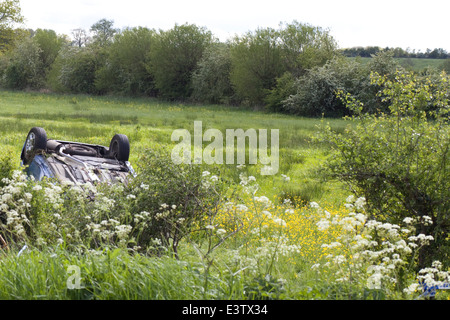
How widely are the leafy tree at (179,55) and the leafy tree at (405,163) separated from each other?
174 feet

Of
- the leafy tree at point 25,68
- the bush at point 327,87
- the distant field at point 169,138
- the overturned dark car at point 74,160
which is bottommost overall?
the distant field at point 169,138

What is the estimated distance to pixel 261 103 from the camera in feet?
168

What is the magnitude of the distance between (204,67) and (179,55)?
6053 mm

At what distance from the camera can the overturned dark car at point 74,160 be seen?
884 cm

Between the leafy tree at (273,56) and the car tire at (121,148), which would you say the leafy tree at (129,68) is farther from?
the car tire at (121,148)

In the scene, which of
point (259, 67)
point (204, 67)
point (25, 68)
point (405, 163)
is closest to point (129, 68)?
point (204, 67)

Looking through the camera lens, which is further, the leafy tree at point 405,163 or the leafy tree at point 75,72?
the leafy tree at point 75,72

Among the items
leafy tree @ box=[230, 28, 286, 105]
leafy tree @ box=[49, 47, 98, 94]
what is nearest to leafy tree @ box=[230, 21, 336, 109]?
leafy tree @ box=[230, 28, 286, 105]

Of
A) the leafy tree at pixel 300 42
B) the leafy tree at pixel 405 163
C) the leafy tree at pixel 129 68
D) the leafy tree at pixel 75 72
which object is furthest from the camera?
the leafy tree at pixel 75 72

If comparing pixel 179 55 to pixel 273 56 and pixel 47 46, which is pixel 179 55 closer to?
pixel 273 56

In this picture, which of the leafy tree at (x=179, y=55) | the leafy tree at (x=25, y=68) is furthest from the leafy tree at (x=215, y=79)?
the leafy tree at (x=25, y=68)

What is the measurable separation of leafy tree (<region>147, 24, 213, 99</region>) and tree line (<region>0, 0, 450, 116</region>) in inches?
5.1
